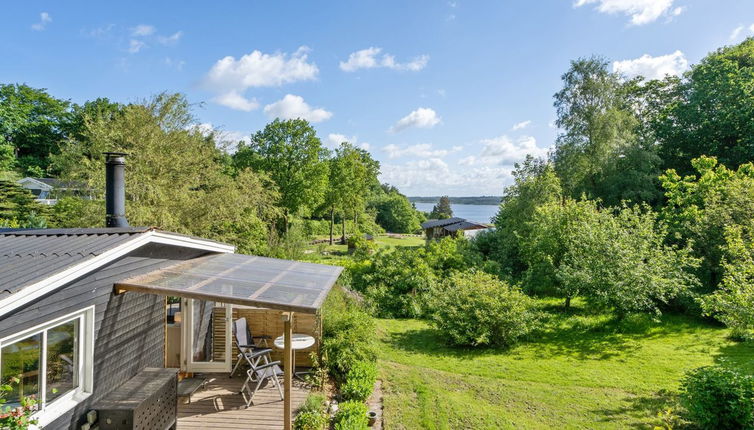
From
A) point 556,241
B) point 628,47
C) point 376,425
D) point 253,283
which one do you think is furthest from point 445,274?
point 628,47

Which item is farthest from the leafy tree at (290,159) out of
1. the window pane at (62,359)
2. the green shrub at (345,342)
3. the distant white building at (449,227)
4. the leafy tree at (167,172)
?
the window pane at (62,359)

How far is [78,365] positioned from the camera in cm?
455

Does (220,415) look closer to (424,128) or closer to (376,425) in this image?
(376,425)

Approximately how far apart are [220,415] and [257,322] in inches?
83.3

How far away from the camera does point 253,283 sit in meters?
5.59

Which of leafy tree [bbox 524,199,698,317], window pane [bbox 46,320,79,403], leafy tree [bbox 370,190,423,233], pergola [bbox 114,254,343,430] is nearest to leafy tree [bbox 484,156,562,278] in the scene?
leafy tree [bbox 524,199,698,317]

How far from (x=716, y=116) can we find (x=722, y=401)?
75.5ft

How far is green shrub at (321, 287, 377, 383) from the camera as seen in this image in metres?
7.55

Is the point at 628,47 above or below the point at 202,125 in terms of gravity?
above

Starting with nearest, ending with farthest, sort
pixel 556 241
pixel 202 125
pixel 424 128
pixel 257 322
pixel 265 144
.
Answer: pixel 257 322 → pixel 556 241 → pixel 202 125 → pixel 424 128 → pixel 265 144

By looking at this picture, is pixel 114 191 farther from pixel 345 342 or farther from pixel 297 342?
pixel 345 342

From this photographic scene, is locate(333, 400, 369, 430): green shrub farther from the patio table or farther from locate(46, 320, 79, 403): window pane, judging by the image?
locate(46, 320, 79, 403): window pane

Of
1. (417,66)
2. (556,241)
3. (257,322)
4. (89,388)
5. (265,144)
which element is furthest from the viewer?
(265,144)

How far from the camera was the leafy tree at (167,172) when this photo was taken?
14.2 metres
